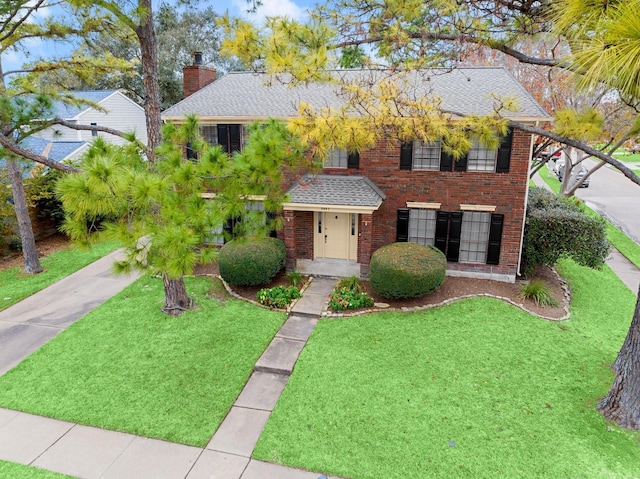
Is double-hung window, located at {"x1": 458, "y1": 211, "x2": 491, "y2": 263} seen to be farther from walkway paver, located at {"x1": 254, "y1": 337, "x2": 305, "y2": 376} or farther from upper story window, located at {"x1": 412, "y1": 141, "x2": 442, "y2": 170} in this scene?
walkway paver, located at {"x1": 254, "y1": 337, "x2": 305, "y2": 376}

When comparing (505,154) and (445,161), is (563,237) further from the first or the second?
(445,161)

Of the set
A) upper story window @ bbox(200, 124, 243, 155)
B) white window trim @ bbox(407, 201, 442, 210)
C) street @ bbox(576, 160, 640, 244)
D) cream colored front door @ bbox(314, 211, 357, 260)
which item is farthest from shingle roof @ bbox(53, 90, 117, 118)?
street @ bbox(576, 160, 640, 244)

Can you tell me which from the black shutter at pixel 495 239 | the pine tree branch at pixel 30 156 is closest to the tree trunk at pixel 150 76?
the pine tree branch at pixel 30 156

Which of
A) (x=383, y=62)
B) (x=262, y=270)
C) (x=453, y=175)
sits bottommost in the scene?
(x=262, y=270)

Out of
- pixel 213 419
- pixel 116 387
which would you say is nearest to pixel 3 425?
pixel 116 387

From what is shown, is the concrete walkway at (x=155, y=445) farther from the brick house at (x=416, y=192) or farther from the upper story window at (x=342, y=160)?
the upper story window at (x=342, y=160)

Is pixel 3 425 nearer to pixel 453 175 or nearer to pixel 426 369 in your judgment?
pixel 426 369
